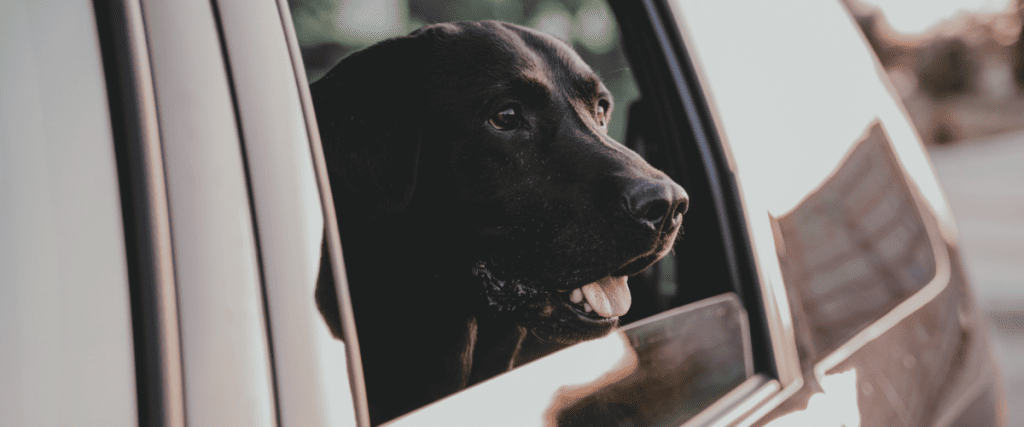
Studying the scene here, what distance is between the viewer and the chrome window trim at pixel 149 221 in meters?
0.68

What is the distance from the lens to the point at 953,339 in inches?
71.7

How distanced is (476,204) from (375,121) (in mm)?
244

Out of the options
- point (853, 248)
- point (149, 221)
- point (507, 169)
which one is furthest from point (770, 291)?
point (149, 221)

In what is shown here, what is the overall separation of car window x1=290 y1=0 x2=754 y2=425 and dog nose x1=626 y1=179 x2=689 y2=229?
12cm

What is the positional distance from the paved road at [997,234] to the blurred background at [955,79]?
0.02 m

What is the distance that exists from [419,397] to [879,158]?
152 cm

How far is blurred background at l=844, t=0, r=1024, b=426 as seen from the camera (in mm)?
8734

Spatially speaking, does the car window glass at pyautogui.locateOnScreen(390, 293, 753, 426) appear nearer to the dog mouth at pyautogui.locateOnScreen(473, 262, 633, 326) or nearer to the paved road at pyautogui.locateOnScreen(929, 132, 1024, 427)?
the dog mouth at pyautogui.locateOnScreen(473, 262, 633, 326)

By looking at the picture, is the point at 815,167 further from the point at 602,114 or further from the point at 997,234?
the point at 997,234

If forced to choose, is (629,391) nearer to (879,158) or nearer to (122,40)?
(122,40)

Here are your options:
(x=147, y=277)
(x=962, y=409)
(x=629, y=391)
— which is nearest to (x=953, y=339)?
(x=962, y=409)

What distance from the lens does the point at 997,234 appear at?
13.3 meters

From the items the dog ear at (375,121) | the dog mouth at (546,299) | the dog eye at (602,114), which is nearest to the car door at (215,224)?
the dog ear at (375,121)

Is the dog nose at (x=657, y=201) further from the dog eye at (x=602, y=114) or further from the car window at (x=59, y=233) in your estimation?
the car window at (x=59, y=233)
